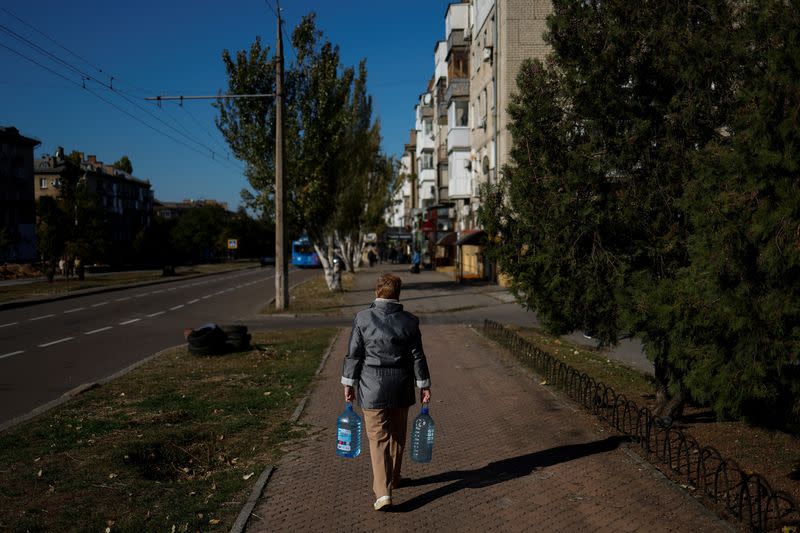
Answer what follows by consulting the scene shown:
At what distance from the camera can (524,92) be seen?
8.92m

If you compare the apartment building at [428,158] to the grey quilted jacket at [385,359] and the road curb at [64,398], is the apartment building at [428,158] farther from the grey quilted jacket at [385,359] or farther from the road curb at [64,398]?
the grey quilted jacket at [385,359]

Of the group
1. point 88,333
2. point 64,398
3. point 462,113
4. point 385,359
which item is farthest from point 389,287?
point 462,113

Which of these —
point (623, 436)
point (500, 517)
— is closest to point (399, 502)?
point (500, 517)

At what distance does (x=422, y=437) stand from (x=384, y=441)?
1.49ft

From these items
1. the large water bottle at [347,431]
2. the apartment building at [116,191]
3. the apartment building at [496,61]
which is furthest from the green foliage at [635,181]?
the apartment building at [116,191]

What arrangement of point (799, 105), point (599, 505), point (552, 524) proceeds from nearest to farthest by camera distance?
point (799, 105)
point (552, 524)
point (599, 505)

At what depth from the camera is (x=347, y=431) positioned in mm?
5848

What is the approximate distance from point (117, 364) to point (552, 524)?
10.7 meters

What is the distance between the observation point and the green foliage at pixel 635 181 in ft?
18.2

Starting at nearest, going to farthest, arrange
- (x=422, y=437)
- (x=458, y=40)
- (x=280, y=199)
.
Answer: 1. (x=422, y=437)
2. (x=280, y=199)
3. (x=458, y=40)

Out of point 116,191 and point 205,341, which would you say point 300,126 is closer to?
point 205,341

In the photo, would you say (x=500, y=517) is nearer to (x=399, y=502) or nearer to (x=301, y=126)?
(x=399, y=502)

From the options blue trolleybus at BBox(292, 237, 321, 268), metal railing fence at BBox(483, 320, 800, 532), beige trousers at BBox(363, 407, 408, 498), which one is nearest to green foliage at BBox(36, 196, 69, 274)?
blue trolleybus at BBox(292, 237, 321, 268)

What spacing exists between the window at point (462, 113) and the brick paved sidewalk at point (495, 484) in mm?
35822
